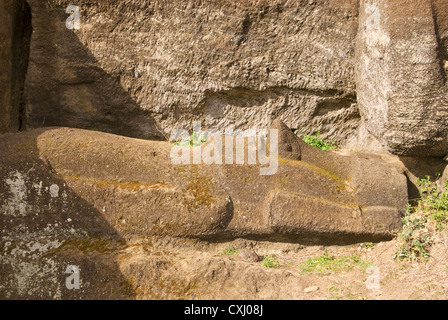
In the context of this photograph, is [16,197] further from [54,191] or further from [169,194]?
[169,194]

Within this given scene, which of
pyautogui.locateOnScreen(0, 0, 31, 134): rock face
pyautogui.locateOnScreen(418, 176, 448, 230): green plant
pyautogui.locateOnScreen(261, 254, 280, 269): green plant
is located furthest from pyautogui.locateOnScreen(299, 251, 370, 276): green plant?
pyautogui.locateOnScreen(0, 0, 31, 134): rock face

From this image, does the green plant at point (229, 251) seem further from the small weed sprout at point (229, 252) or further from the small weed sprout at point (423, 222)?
the small weed sprout at point (423, 222)

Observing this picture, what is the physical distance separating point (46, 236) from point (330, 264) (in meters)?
2.16

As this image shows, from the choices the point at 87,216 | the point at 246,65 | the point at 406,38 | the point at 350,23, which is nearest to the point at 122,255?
the point at 87,216

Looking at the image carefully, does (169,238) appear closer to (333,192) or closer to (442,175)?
(333,192)

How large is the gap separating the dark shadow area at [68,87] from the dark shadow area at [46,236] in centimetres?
135

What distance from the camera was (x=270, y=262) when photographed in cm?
409

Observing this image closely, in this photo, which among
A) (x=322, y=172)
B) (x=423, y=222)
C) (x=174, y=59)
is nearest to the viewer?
(x=423, y=222)

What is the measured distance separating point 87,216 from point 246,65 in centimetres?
236

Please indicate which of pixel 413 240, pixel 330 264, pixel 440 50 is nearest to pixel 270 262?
pixel 330 264

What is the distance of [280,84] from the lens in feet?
18.0

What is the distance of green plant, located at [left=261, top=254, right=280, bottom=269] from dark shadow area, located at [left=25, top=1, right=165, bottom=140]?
208 cm

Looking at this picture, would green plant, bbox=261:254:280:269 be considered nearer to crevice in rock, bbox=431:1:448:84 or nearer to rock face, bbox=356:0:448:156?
rock face, bbox=356:0:448:156

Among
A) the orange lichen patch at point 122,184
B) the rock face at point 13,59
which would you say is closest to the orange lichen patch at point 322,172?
the orange lichen patch at point 122,184
